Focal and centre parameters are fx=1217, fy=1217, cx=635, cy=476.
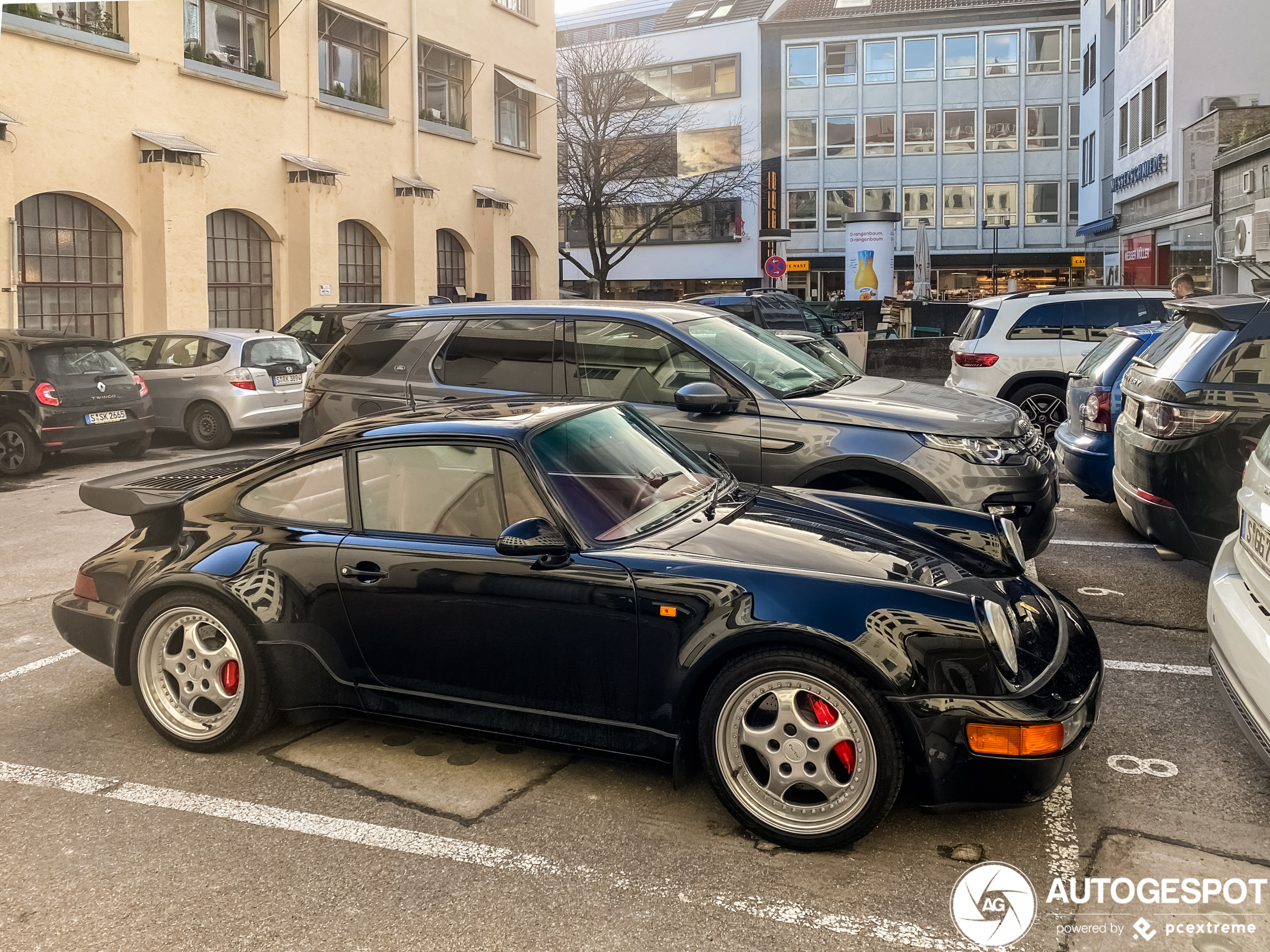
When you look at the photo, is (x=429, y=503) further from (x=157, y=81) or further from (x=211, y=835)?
(x=157, y=81)

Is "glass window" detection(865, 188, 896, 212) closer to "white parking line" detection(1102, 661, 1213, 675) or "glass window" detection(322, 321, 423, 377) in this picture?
"glass window" detection(322, 321, 423, 377)

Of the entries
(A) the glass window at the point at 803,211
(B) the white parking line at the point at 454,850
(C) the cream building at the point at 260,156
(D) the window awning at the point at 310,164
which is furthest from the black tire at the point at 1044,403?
(A) the glass window at the point at 803,211

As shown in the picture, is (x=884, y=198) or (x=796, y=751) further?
(x=884, y=198)

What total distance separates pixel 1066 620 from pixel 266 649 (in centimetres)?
288

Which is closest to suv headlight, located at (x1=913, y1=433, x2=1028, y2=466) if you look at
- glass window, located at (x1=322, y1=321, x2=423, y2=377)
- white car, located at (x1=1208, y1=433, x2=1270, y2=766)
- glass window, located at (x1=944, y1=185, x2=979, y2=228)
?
white car, located at (x1=1208, y1=433, x2=1270, y2=766)

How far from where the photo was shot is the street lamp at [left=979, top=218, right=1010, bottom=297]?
58.2 metres

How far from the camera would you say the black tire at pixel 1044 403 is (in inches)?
548

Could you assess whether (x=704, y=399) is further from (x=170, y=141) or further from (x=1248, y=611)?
(x=170, y=141)

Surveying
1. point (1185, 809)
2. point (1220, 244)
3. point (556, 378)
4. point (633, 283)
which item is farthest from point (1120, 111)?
point (1185, 809)

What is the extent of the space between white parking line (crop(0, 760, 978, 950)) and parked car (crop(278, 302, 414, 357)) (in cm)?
1361

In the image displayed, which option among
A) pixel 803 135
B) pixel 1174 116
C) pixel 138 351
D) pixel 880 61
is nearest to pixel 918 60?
pixel 880 61

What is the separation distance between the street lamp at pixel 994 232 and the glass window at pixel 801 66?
35.6 feet

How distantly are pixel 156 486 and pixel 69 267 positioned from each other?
1611cm

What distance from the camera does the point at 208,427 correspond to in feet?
50.2
